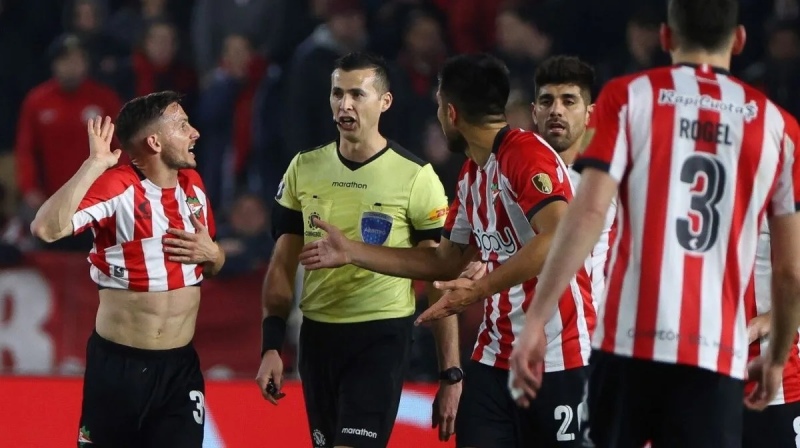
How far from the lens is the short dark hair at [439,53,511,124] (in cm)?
467

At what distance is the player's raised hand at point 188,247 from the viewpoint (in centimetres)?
523

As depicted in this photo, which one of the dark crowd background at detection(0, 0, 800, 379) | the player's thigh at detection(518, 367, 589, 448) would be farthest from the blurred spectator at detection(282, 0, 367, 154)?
the player's thigh at detection(518, 367, 589, 448)

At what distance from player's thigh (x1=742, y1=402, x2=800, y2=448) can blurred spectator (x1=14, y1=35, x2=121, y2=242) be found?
6203mm

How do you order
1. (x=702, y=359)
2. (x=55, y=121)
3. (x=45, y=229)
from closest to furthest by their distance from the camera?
1. (x=702, y=359)
2. (x=45, y=229)
3. (x=55, y=121)

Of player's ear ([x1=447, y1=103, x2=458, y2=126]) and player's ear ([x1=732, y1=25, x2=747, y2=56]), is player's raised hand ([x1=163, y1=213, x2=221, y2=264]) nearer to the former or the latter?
player's ear ([x1=447, y1=103, x2=458, y2=126])

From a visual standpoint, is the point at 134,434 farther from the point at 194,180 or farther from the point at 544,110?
the point at 544,110

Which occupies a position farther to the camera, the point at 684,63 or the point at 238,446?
the point at 238,446

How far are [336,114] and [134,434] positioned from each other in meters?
1.52

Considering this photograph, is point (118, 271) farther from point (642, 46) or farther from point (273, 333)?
point (642, 46)

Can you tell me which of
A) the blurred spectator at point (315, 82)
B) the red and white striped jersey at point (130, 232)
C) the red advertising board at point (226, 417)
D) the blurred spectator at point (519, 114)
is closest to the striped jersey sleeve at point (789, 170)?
the red and white striped jersey at point (130, 232)

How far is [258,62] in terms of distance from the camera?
990 cm

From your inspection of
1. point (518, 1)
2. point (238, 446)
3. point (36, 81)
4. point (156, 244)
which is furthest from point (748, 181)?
point (36, 81)

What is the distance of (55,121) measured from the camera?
381 inches

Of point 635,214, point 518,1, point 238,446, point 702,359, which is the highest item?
point 518,1
